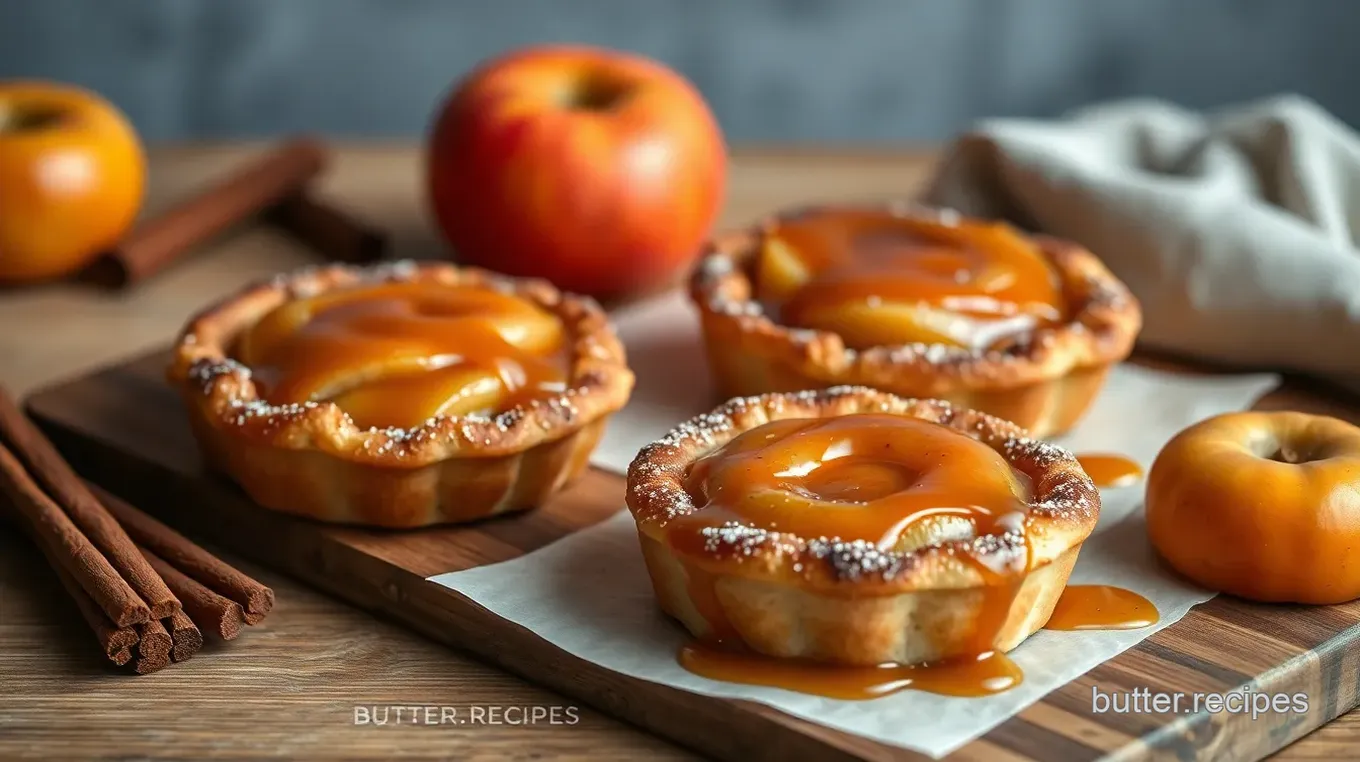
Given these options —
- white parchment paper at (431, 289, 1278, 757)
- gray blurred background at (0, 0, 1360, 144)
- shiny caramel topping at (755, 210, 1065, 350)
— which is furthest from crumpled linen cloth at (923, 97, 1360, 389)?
gray blurred background at (0, 0, 1360, 144)

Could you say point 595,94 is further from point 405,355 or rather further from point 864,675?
point 864,675

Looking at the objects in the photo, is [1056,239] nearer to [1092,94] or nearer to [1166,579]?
[1166,579]

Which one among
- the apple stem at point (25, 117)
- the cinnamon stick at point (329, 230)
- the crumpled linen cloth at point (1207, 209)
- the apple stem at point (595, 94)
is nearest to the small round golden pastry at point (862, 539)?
the crumpled linen cloth at point (1207, 209)

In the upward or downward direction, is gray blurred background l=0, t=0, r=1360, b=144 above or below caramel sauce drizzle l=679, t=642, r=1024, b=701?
above

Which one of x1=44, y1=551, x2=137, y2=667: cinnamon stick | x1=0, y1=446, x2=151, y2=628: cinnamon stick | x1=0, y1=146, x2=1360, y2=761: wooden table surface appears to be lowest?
x1=0, y1=146, x2=1360, y2=761: wooden table surface

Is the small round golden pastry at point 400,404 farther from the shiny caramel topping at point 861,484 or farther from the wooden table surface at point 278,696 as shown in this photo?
the shiny caramel topping at point 861,484

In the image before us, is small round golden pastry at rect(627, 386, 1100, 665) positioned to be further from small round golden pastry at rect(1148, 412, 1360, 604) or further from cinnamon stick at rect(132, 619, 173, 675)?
cinnamon stick at rect(132, 619, 173, 675)
